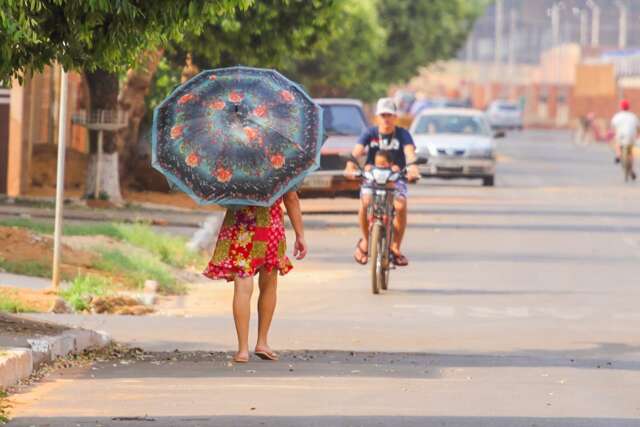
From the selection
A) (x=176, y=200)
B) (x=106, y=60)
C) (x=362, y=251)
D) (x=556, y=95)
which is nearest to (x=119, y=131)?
(x=176, y=200)

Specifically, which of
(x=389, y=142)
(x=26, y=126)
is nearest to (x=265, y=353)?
(x=389, y=142)

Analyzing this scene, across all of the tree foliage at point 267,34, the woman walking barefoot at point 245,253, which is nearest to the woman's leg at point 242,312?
the woman walking barefoot at point 245,253

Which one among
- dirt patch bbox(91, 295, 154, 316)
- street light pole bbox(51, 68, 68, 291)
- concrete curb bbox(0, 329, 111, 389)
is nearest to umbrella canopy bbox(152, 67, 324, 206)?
concrete curb bbox(0, 329, 111, 389)

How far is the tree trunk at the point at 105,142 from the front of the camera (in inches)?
1222

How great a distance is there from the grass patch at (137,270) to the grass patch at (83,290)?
964mm

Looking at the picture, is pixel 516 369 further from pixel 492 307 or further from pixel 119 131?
pixel 119 131

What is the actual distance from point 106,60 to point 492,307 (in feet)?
18.5

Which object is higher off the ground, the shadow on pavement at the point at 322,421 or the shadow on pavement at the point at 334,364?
the shadow on pavement at the point at 322,421

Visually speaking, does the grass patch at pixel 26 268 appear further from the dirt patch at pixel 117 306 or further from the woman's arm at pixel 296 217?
the woman's arm at pixel 296 217

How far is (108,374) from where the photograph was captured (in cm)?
1259

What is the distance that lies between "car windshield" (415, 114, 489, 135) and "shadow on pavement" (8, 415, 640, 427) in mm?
33725

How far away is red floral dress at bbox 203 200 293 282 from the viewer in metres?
13.3

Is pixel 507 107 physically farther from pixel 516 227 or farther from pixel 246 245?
pixel 246 245

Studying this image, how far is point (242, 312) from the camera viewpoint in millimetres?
13352
